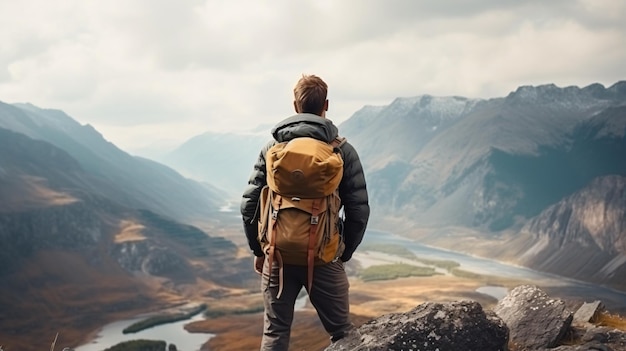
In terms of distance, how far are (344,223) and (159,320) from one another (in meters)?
119

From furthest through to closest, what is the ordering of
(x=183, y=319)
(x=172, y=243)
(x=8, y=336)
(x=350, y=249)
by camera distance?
1. (x=172, y=243)
2. (x=183, y=319)
3. (x=8, y=336)
4. (x=350, y=249)

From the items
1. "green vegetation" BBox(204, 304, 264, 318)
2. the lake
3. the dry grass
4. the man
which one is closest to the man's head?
the man

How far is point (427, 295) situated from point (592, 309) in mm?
148551

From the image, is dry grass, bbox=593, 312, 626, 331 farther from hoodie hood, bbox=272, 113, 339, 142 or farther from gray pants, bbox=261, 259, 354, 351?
hoodie hood, bbox=272, 113, 339, 142

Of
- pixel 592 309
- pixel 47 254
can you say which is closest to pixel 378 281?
pixel 47 254

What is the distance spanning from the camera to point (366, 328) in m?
9.29

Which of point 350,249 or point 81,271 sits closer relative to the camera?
point 350,249

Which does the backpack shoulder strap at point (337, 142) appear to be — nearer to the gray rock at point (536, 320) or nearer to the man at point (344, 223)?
the man at point (344, 223)

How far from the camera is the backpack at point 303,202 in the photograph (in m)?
7.42

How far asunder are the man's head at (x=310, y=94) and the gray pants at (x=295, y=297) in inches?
88.2

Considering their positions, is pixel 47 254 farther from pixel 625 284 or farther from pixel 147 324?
pixel 625 284

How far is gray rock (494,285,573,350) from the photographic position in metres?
11.4

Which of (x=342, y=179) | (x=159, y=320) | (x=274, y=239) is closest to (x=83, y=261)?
(x=159, y=320)

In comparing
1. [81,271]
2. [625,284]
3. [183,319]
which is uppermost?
[81,271]
